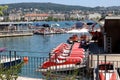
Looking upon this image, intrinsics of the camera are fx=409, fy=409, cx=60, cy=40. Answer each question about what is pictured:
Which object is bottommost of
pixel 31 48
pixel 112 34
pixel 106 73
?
pixel 31 48

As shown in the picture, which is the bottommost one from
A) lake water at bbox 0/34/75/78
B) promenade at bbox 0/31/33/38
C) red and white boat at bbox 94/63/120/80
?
promenade at bbox 0/31/33/38

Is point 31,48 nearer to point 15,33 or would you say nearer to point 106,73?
point 15,33

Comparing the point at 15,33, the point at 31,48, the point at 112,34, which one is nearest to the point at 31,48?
the point at 31,48

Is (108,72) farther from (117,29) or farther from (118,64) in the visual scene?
(117,29)

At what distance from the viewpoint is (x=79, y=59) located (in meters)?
30.6

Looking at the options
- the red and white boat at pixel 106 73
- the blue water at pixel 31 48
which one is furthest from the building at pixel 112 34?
the red and white boat at pixel 106 73

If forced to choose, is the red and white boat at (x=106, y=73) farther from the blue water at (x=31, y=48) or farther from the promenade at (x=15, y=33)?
the promenade at (x=15, y=33)

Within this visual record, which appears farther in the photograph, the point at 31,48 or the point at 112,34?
the point at 31,48

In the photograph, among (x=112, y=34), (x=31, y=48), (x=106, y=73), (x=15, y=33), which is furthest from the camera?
(x=15, y=33)

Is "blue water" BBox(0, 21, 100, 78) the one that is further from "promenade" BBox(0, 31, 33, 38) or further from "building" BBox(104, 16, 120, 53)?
"promenade" BBox(0, 31, 33, 38)

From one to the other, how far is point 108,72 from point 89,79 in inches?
66.8

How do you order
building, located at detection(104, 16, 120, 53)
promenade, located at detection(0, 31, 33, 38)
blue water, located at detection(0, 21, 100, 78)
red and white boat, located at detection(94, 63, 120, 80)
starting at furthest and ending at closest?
1. promenade, located at detection(0, 31, 33, 38)
2. building, located at detection(104, 16, 120, 53)
3. blue water, located at detection(0, 21, 100, 78)
4. red and white boat, located at detection(94, 63, 120, 80)

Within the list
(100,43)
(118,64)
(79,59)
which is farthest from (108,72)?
(100,43)

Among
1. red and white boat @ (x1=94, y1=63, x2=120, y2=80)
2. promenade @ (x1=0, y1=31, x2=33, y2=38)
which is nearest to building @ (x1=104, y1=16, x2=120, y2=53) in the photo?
red and white boat @ (x1=94, y1=63, x2=120, y2=80)
